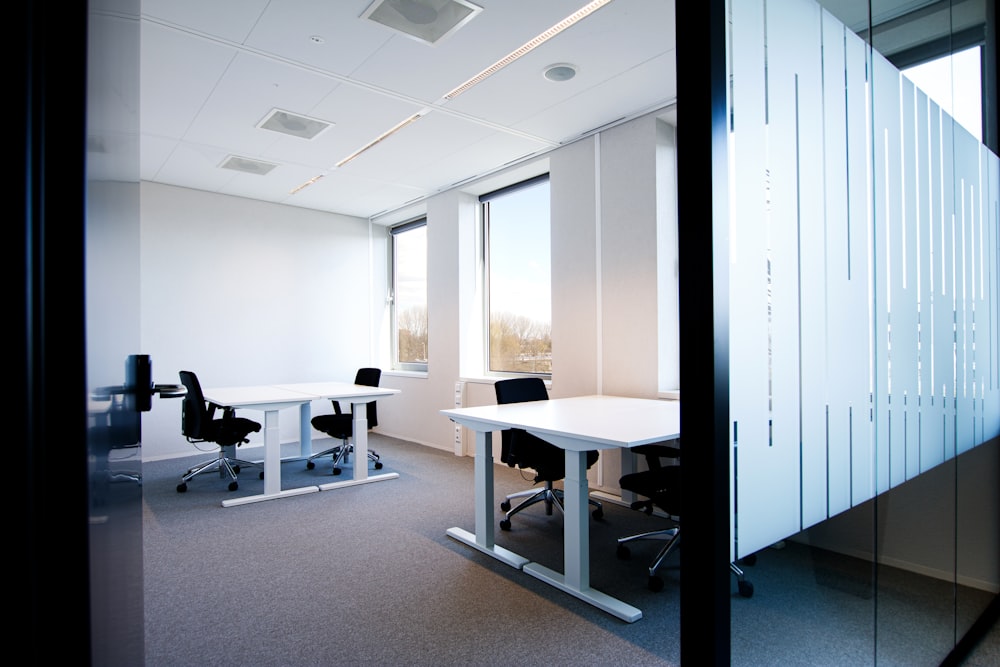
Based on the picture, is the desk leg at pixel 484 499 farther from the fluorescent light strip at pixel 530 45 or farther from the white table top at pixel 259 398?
the fluorescent light strip at pixel 530 45

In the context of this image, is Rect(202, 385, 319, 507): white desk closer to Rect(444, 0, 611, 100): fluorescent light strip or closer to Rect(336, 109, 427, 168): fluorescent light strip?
Rect(336, 109, 427, 168): fluorescent light strip

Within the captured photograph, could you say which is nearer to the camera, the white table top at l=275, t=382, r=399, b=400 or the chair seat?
the white table top at l=275, t=382, r=399, b=400

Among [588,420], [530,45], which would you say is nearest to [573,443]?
[588,420]

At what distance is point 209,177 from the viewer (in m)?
6.06

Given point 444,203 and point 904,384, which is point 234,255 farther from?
point 904,384

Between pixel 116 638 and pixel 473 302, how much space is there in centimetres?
568

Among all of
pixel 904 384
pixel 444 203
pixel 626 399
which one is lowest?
pixel 626 399

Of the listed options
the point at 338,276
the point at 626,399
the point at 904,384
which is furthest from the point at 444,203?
the point at 904,384

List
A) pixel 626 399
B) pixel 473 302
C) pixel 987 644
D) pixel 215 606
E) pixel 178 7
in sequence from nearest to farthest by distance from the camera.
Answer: pixel 987 644 < pixel 215 606 < pixel 178 7 < pixel 626 399 < pixel 473 302

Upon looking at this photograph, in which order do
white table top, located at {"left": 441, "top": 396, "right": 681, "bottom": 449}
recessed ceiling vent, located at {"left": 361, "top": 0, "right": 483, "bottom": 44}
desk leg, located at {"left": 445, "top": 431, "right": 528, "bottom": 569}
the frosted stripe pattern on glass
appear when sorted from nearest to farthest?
the frosted stripe pattern on glass, white table top, located at {"left": 441, "top": 396, "right": 681, "bottom": 449}, recessed ceiling vent, located at {"left": 361, "top": 0, "right": 483, "bottom": 44}, desk leg, located at {"left": 445, "top": 431, "right": 528, "bottom": 569}

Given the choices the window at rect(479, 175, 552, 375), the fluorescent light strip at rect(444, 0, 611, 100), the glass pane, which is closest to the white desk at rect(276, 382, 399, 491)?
the window at rect(479, 175, 552, 375)

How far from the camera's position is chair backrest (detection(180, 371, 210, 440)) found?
4.71 metres

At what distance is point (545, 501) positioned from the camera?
439 cm

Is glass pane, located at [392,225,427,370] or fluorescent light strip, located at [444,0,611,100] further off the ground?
fluorescent light strip, located at [444,0,611,100]
